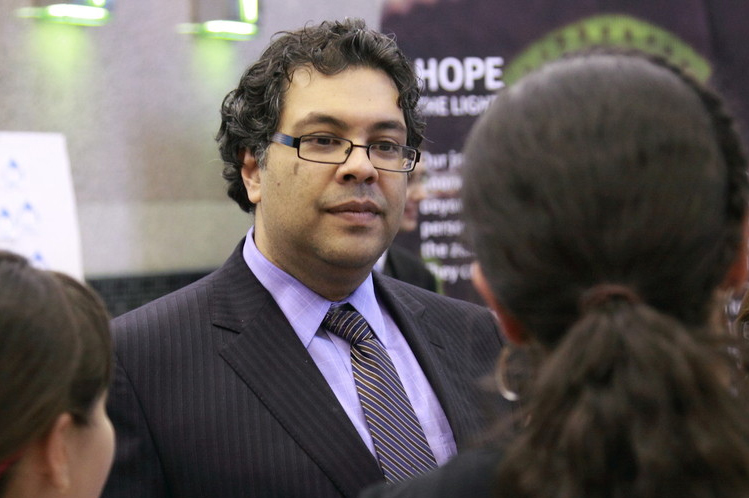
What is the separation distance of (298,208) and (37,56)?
2.64m

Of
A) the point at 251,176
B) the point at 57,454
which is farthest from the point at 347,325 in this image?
the point at 57,454

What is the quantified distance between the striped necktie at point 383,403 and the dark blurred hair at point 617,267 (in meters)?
0.98

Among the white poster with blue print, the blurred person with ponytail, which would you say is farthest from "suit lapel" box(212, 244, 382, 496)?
the white poster with blue print

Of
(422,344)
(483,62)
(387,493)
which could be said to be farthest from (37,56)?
(387,493)

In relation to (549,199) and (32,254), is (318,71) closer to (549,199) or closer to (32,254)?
(549,199)

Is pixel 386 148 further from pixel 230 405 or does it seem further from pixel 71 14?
pixel 71 14

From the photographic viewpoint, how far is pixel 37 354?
123 centimetres

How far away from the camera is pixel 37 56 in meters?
4.42

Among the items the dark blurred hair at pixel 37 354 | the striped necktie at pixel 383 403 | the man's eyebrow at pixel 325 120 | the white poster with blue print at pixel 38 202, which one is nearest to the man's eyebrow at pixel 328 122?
the man's eyebrow at pixel 325 120

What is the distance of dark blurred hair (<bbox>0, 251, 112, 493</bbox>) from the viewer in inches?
47.6

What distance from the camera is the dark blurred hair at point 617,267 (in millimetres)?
985

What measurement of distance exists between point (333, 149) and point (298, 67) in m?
0.25

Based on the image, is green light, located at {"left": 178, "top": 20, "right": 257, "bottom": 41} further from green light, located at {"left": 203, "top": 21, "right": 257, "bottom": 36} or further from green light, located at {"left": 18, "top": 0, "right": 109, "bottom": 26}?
green light, located at {"left": 18, "top": 0, "right": 109, "bottom": 26}

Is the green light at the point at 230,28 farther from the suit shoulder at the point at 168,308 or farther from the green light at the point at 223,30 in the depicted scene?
the suit shoulder at the point at 168,308
